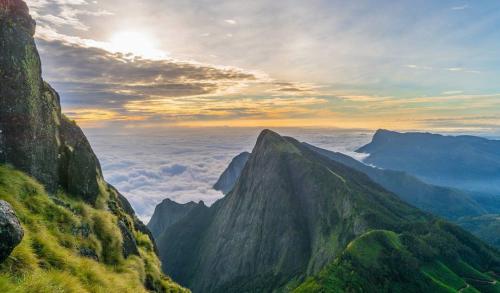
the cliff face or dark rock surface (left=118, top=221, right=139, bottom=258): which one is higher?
the cliff face

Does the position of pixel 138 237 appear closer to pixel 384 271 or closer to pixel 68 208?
pixel 68 208

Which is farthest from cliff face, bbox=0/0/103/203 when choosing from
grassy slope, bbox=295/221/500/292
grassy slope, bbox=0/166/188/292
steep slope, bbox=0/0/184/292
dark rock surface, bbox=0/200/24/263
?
grassy slope, bbox=295/221/500/292

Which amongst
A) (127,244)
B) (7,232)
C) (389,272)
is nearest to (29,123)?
(127,244)

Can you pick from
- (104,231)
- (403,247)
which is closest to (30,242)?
(104,231)

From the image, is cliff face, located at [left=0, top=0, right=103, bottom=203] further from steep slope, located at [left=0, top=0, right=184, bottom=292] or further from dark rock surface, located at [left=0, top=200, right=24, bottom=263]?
dark rock surface, located at [left=0, top=200, right=24, bottom=263]

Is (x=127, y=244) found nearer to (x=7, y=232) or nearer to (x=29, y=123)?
(x=29, y=123)

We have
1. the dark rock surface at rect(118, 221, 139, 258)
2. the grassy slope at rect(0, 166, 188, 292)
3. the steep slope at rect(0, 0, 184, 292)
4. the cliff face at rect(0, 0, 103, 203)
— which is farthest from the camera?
the dark rock surface at rect(118, 221, 139, 258)

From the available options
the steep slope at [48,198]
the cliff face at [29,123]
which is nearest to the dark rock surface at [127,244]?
the steep slope at [48,198]
